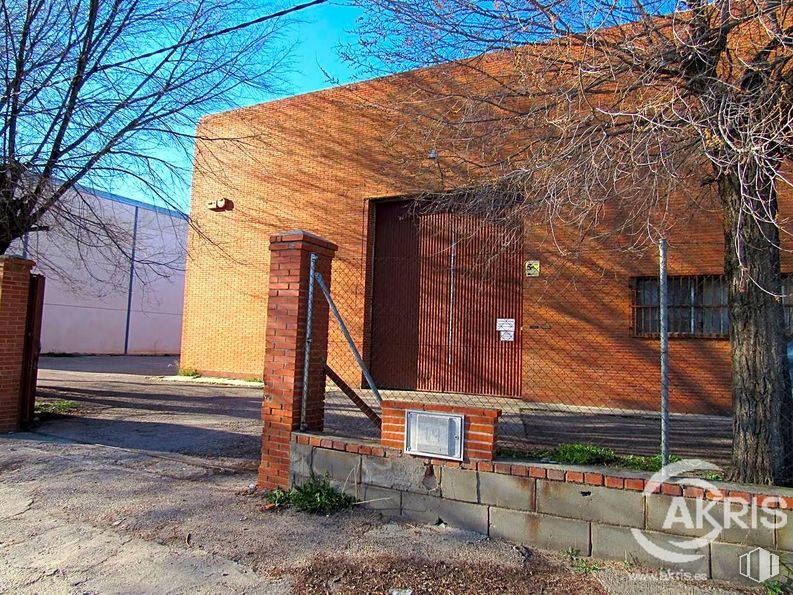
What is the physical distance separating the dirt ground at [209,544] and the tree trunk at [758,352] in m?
0.99

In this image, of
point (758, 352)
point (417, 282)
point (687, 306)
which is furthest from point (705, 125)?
point (417, 282)

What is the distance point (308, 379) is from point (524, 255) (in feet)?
27.5

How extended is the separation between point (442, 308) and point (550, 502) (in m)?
9.27

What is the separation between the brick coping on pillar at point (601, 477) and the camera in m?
3.38

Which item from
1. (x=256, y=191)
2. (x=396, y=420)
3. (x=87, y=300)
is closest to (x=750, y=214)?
(x=396, y=420)

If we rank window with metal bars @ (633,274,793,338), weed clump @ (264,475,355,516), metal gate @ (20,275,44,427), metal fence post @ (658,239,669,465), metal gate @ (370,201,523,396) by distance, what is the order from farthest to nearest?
metal gate @ (370,201,523,396) → window with metal bars @ (633,274,793,338) → metal gate @ (20,275,44,427) → weed clump @ (264,475,355,516) → metal fence post @ (658,239,669,465)

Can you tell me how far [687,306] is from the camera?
11000 millimetres

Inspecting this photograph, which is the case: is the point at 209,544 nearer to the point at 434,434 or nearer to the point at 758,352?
the point at 434,434

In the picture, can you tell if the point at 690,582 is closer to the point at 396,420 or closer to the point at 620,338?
the point at 396,420

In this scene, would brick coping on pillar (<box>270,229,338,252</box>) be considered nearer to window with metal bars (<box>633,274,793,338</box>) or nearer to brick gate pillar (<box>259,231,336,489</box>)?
brick gate pillar (<box>259,231,336,489</box>)

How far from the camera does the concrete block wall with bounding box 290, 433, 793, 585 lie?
3398 mm

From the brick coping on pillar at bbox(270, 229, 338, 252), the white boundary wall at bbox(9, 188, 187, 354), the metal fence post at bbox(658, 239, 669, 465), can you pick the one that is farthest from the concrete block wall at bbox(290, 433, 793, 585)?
the white boundary wall at bbox(9, 188, 187, 354)

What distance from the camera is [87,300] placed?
26.1 meters

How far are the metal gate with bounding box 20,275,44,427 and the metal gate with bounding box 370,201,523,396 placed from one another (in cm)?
669
